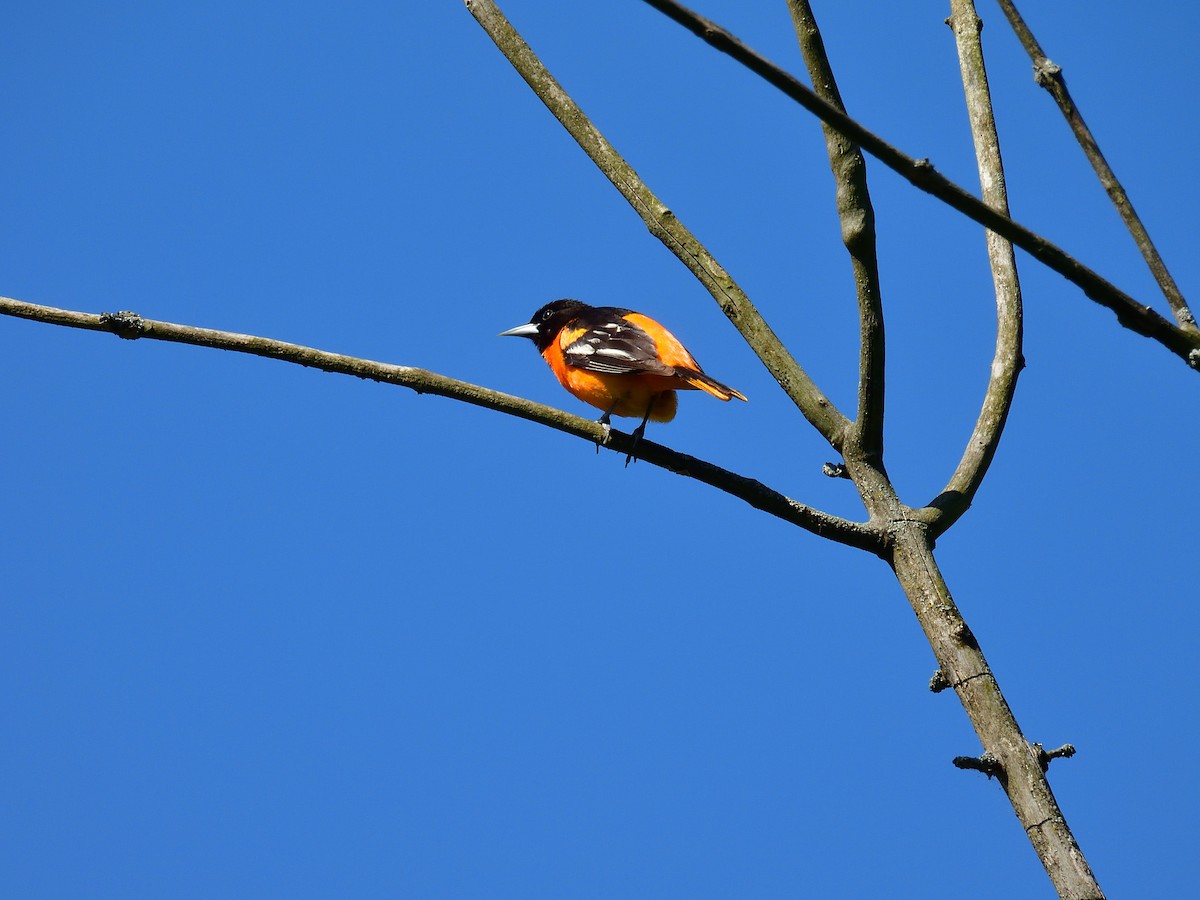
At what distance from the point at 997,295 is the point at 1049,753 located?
149 cm

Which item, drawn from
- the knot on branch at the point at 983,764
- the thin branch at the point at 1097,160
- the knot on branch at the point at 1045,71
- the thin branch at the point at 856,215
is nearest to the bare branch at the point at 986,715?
the knot on branch at the point at 983,764

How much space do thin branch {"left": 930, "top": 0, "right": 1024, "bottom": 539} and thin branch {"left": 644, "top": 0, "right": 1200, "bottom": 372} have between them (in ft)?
4.05

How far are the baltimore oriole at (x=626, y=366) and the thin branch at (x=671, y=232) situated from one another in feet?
4.63

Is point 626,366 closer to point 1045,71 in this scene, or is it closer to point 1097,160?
point 1045,71

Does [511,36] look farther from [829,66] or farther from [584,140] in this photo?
[829,66]

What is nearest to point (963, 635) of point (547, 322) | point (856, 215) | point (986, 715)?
point (986, 715)

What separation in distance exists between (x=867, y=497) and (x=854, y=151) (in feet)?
2.95

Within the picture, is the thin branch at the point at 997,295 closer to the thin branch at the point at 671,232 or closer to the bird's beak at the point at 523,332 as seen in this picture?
the thin branch at the point at 671,232

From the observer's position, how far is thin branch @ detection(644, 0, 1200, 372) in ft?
4.91

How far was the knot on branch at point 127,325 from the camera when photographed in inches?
108

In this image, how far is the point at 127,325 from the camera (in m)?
2.75

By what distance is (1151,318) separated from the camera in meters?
1.58

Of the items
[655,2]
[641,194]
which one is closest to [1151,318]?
[655,2]

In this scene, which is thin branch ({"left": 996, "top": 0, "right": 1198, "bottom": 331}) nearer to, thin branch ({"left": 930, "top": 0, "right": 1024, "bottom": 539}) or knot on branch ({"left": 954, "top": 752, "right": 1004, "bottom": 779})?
thin branch ({"left": 930, "top": 0, "right": 1024, "bottom": 539})
